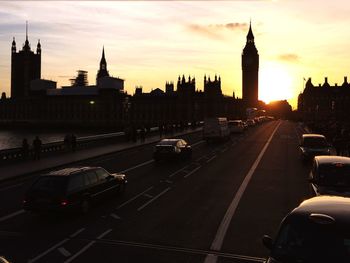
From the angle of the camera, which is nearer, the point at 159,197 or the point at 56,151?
the point at 159,197

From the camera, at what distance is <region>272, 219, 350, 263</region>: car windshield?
5629 millimetres

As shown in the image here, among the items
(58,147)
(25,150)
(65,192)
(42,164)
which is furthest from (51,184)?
(58,147)

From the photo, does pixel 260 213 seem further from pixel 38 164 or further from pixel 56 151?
pixel 56 151

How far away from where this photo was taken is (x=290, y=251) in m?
5.98

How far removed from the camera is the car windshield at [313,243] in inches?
222

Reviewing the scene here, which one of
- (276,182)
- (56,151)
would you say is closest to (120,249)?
(276,182)

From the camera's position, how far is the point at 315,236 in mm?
5887

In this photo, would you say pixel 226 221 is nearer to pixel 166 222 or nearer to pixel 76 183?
pixel 166 222

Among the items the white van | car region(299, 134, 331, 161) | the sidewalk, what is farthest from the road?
the white van

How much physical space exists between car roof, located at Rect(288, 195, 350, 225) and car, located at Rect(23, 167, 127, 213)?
331 inches

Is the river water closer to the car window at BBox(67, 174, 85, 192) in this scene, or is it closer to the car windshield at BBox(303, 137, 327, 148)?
the car windshield at BBox(303, 137, 327, 148)

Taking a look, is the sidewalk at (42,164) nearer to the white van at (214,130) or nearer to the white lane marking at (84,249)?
the white lane marking at (84,249)

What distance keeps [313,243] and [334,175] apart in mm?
8126

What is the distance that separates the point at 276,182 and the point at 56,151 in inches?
706
